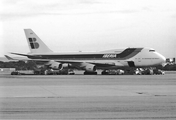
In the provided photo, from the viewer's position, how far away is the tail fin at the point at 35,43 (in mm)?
73188

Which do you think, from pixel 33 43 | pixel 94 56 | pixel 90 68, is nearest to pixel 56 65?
pixel 90 68

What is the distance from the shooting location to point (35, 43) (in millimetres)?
73375

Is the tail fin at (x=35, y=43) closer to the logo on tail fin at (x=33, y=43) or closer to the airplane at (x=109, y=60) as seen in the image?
the logo on tail fin at (x=33, y=43)

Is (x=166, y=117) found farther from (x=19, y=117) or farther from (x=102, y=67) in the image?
(x=102, y=67)

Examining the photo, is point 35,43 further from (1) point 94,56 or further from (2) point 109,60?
(2) point 109,60

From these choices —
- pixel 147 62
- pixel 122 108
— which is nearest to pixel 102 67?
pixel 147 62


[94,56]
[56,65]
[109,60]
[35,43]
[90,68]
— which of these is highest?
[35,43]

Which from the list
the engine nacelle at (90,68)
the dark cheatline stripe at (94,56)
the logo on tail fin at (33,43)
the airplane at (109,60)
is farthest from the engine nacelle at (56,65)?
the logo on tail fin at (33,43)

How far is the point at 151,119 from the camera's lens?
10586 mm

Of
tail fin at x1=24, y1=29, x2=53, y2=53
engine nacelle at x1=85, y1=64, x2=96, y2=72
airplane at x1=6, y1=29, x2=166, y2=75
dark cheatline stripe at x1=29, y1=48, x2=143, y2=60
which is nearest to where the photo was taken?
engine nacelle at x1=85, y1=64, x2=96, y2=72

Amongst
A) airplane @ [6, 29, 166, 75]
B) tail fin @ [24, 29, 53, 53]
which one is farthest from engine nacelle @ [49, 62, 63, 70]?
tail fin @ [24, 29, 53, 53]

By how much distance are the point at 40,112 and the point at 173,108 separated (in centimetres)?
440

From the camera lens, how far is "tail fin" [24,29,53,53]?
73.2m

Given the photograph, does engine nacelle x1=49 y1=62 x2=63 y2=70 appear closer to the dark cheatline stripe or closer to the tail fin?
the dark cheatline stripe
